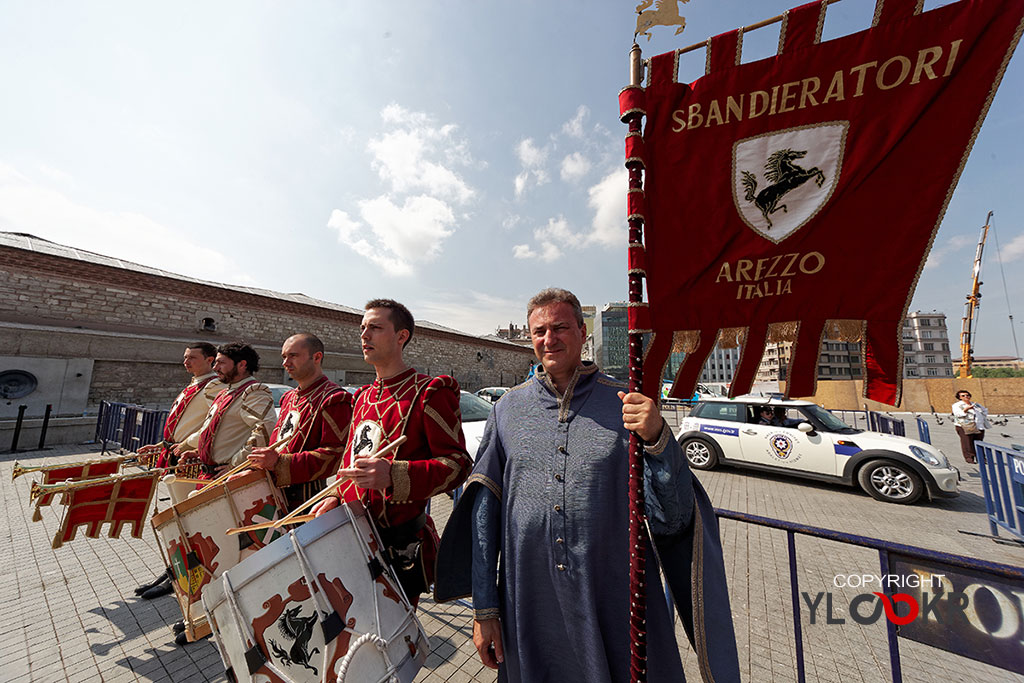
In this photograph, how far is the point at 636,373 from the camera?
143 cm

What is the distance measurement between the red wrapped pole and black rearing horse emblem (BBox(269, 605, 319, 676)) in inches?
47.0

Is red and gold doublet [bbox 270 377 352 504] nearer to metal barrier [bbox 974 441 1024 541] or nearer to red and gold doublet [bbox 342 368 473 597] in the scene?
red and gold doublet [bbox 342 368 473 597]

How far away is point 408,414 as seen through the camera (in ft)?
6.64

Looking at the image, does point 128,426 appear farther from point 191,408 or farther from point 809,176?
point 809,176

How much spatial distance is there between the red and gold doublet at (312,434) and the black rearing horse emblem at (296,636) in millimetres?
1115

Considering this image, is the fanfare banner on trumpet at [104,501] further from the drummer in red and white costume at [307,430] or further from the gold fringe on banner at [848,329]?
the gold fringe on banner at [848,329]

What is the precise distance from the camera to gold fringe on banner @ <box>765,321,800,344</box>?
1502mm

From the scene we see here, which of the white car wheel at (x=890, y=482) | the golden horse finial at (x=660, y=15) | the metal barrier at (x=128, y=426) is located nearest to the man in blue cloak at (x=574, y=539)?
the golden horse finial at (x=660, y=15)

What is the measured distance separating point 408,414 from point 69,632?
3610 millimetres

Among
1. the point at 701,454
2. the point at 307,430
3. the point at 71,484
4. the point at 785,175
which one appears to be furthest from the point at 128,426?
the point at 701,454

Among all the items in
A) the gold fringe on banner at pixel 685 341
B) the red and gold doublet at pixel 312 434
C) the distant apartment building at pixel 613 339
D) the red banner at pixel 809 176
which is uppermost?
the distant apartment building at pixel 613 339

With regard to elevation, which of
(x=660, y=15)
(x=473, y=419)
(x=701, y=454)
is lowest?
(x=701, y=454)

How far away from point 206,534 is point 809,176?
3.45m

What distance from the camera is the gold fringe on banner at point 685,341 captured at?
1606 mm
